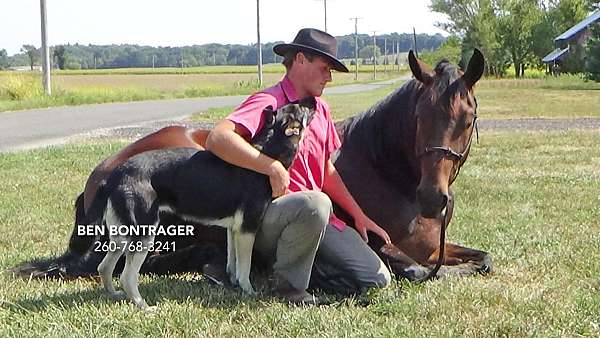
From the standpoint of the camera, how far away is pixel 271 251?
14.3 feet

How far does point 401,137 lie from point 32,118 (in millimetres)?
19706

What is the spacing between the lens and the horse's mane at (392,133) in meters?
4.20

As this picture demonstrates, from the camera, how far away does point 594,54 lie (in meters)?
40.2

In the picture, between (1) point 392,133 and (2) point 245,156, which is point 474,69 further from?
(2) point 245,156

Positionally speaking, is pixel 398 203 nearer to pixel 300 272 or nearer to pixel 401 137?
pixel 401 137

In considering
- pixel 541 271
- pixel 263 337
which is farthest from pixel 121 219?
pixel 541 271

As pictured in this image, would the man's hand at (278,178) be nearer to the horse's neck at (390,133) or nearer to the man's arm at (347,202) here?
the man's arm at (347,202)

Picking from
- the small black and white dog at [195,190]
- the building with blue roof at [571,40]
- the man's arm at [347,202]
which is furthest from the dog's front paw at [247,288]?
the building with blue roof at [571,40]

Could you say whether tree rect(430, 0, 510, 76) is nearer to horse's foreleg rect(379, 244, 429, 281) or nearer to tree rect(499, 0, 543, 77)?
tree rect(499, 0, 543, 77)

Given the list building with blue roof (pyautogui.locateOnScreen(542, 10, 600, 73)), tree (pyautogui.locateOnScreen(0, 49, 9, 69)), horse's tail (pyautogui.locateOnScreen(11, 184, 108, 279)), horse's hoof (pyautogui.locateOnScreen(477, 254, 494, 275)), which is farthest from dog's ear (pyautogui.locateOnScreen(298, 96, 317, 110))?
tree (pyautogui.locateOnScreen(0, 49, 9, 69))

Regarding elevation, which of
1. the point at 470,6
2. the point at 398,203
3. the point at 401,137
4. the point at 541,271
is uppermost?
the point at 470,6

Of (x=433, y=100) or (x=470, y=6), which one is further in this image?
(x=470, y=6)

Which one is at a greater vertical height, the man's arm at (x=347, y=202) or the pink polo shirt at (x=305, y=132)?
the pink polo shirt at (x=305, y=132)

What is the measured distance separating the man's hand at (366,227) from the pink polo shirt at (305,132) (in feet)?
0.32
